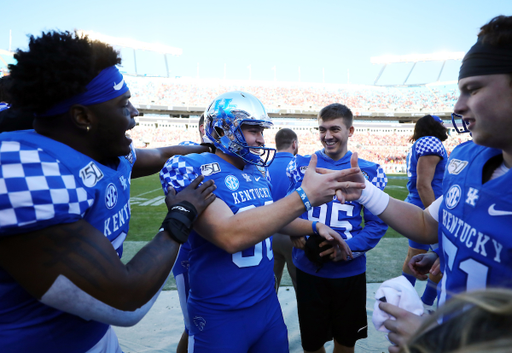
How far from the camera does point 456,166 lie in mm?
1532

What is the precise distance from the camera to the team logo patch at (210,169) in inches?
74.9

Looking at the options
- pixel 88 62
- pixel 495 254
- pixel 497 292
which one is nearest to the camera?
pixel 497 292

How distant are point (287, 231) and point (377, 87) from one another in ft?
163

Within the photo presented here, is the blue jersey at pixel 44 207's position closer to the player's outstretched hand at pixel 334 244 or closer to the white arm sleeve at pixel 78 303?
the white arm sleeve at pixel 78 303

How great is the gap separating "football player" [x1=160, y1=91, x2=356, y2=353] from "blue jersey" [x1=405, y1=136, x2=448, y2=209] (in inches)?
102

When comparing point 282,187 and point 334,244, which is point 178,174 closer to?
point 334,244

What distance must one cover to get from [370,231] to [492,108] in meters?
1.64

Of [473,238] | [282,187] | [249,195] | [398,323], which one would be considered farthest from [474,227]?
[282,187]

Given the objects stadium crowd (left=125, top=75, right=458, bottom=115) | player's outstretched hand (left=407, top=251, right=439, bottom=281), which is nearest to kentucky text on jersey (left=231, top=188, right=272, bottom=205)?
player's outstretched hand (left=407, top=251, right=439, bottom=281)

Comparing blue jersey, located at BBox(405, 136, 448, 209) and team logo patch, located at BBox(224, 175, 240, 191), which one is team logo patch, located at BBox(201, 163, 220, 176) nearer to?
team logo patch, located at BBox(224, 175, 240, 191)

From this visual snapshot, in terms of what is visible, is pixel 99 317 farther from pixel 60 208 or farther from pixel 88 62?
pixel 88 62

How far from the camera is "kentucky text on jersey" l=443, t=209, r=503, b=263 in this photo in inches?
43.8

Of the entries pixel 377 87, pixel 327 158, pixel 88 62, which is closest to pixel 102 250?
pixel 88 62

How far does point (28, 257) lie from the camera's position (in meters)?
0.98
